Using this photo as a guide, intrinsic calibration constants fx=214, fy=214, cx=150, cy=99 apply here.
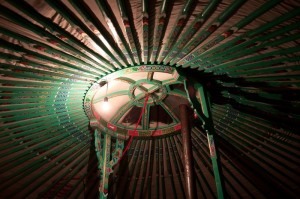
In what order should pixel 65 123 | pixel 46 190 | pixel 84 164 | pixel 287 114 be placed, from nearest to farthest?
1. pixel 287 114
2. pixel 65 123
3. pixel 46 190
4. pixel 84 164

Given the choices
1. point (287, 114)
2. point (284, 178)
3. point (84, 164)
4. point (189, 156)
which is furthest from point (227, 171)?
point (84, 164)

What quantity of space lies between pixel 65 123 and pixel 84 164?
1387 mm

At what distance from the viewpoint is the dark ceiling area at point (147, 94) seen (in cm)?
244

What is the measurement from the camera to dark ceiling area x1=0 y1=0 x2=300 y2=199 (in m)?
2.44

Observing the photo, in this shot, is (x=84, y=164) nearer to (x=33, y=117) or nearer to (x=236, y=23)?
(x=33, y=117)

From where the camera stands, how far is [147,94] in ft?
15.0

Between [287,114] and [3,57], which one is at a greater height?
[3,57]

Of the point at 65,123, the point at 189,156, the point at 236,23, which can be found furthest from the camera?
the point at 65,123

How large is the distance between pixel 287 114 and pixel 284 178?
213 centimetres

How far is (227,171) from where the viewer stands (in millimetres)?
5625

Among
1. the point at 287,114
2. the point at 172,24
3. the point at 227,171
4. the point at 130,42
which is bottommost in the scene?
the point at 227,171

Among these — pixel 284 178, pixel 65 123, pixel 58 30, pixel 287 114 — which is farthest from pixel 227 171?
pixel 58 30

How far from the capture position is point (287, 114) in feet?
13.6

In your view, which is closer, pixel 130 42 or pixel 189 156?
pixel 130 42
